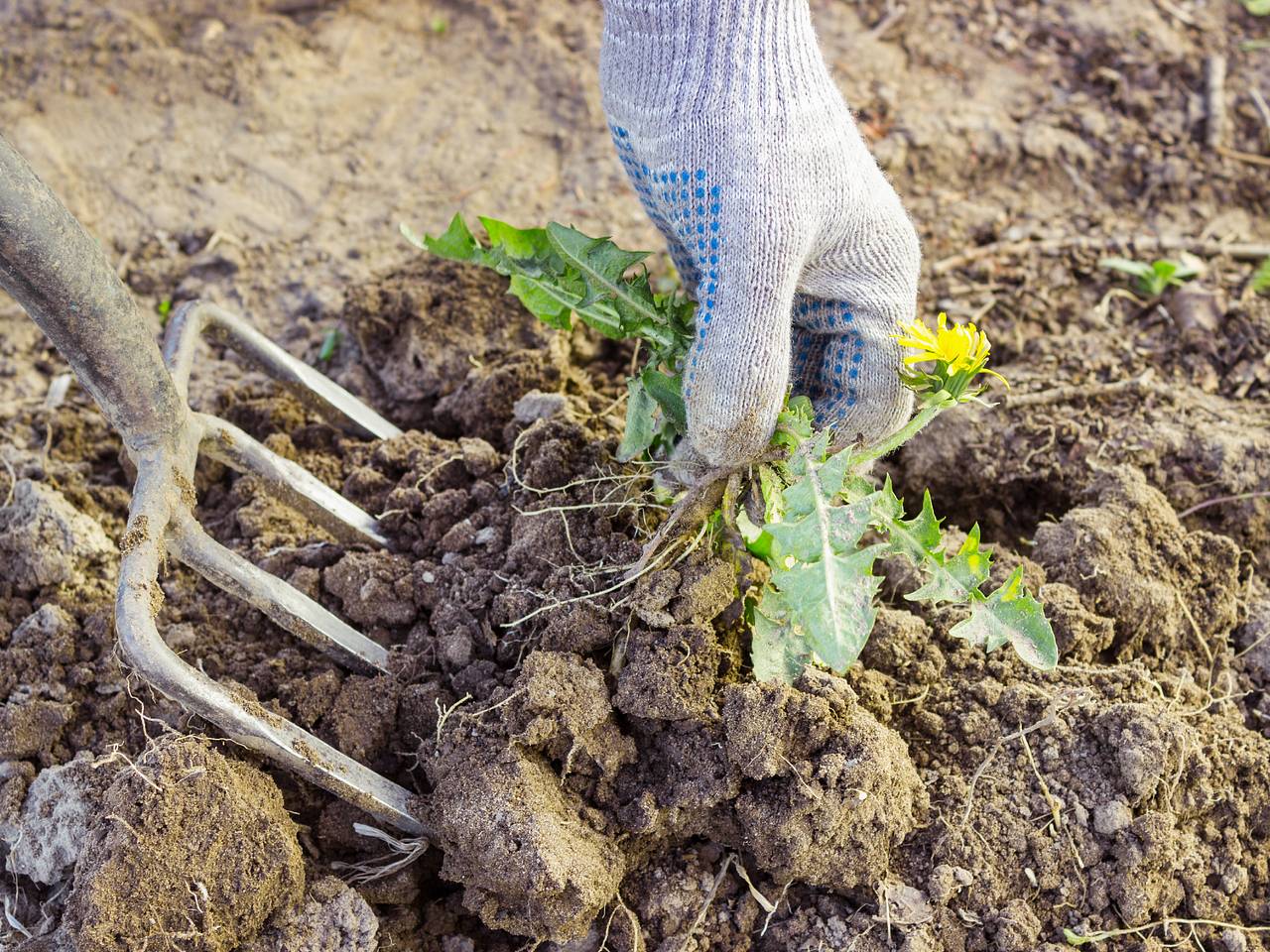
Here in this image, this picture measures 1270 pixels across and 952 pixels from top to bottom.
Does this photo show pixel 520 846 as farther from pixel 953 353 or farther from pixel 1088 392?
pixel 1088 392

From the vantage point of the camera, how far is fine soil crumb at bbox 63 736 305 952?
188cm

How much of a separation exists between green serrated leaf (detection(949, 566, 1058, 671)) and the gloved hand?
0.46 meters

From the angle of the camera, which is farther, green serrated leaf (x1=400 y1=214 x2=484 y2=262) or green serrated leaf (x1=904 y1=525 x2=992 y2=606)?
green serrated leaf (x1=400 y1=214 x2=484 y2=262)

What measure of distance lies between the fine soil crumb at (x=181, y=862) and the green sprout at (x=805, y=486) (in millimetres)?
963

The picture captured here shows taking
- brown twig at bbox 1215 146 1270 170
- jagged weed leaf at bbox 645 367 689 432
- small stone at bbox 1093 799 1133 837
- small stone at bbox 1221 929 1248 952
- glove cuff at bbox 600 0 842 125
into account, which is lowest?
small stone at bbox 1221 929 1248 952

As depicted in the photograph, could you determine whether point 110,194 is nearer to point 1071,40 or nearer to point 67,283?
point 67,283

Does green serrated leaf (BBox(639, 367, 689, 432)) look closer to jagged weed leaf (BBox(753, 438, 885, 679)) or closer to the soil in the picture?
the soil

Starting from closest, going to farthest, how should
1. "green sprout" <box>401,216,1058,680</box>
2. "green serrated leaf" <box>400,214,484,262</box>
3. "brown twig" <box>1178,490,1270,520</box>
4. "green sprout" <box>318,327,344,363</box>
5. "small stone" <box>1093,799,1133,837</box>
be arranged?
"green sprout" <box>401,216,1058,680</box>
"small stone" <box>1093,799,1133,837</box>
"green serrated leaf" <box>400,214,484,262</box>
"brown twig" <box>1178,490,1270,520</box>
"green sprout" <box>318,327,344,363</box>

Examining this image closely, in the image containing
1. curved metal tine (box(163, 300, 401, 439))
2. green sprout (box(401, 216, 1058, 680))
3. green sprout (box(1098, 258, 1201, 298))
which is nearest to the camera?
green sprout (box(401, 216, 1058, 680))

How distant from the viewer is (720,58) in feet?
6.84

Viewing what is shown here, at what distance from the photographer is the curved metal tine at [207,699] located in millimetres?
1900

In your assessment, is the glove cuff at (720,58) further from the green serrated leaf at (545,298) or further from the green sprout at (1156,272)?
the green sprout at (1156,272)

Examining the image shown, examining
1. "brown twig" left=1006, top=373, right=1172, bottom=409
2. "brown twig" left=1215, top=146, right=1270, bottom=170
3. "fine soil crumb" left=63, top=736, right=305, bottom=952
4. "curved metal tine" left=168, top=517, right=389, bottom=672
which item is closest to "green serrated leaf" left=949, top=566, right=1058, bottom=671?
"brown twig" left=1006, top=373, right=1172, bottom=409

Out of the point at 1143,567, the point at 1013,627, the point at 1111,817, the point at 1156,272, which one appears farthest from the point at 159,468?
the point at 1156,272
